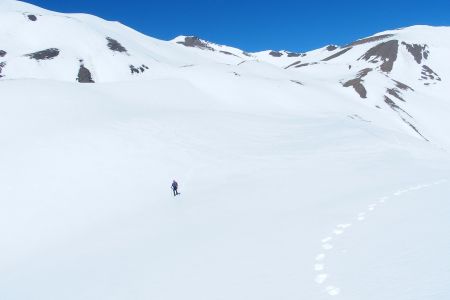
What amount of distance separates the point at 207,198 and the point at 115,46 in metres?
114

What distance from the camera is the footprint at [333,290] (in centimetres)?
913

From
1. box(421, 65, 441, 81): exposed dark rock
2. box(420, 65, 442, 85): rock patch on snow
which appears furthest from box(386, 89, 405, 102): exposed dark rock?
box(421, 65, 441, 81): exposed dark rock

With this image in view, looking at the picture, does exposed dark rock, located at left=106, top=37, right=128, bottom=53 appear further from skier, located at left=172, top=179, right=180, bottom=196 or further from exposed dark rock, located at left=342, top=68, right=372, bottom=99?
skier, located at left=172, top=179, right=180, bottom=196

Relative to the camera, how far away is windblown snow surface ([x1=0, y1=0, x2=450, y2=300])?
11.1 m

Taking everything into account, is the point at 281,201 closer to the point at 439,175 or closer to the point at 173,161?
the point at 439,175

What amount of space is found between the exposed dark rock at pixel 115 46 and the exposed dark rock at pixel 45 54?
50.2 feet

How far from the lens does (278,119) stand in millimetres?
49406

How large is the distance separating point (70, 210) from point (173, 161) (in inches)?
390

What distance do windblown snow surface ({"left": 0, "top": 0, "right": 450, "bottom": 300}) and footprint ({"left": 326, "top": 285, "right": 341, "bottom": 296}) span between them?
9 cm

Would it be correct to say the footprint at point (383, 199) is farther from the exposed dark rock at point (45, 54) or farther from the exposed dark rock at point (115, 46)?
the exposed dark rock at point (115, 46)

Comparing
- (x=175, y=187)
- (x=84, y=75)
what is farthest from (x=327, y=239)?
(x=84, y=75)

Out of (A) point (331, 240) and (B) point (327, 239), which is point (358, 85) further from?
(A) point (331, 240)

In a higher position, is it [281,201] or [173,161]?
[173,161]

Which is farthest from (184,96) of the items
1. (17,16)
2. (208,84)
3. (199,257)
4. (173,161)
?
(17,16)
